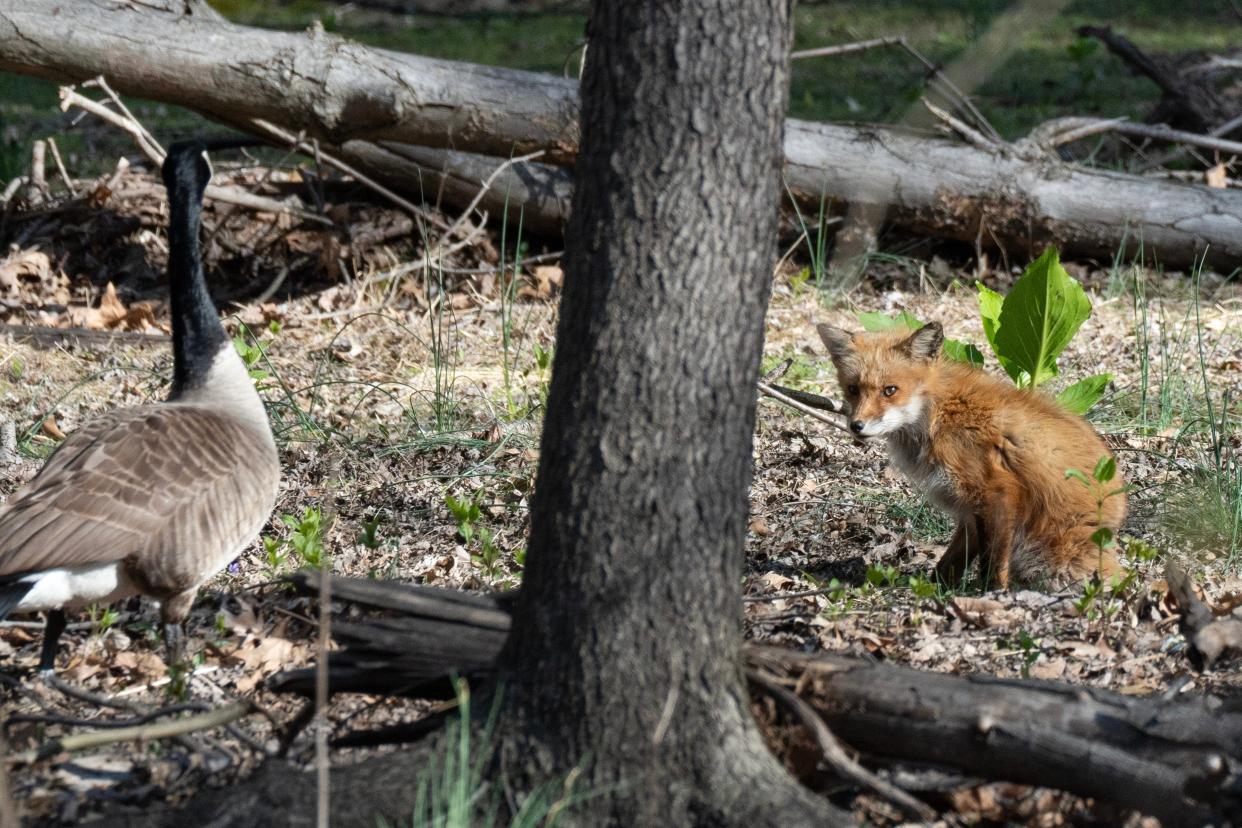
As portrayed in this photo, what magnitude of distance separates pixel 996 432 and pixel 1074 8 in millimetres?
12086

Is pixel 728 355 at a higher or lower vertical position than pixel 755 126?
lower

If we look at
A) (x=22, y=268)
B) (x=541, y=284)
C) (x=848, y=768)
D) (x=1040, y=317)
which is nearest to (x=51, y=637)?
(x=848, y=768)

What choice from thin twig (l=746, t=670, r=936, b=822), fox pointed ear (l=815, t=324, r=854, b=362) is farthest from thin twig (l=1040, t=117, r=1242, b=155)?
thin twig (l=746, t=670, r=936, b=822)

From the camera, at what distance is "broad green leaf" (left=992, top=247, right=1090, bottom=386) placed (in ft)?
16.0

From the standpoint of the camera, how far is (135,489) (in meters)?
3.70

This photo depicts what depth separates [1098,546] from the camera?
4.30 metres

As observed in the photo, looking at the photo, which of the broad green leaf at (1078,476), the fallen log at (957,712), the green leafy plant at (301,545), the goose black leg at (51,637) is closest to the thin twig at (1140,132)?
the broad green leaf at (1078,476)

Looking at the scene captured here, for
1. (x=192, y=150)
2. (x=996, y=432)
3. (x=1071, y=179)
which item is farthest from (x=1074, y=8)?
(x=192, y=150)

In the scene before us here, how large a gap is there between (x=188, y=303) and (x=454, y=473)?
1.43 m

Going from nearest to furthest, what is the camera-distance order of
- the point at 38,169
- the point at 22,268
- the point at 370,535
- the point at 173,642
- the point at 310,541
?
the point at 173,642
the point at 310,541
the point at 370,535
the point at 22,268
the point at 38,169

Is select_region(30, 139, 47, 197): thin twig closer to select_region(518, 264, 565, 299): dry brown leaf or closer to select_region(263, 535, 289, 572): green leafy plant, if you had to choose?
select_region(518, 264, 565, 299): dry brown leaf

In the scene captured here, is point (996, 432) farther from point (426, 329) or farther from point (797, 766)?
point (426, 329)

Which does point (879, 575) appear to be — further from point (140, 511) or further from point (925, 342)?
point (140, 511)

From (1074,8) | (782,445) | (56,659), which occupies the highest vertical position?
(1074,8)
